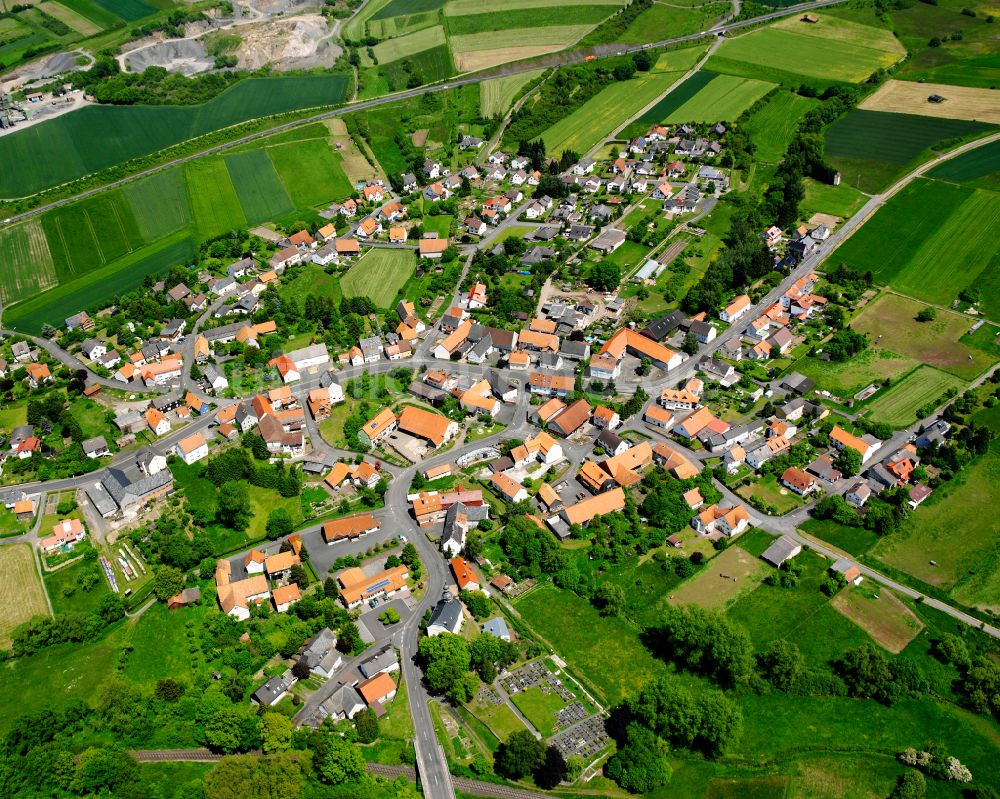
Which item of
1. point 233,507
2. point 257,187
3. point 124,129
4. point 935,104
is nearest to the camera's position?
point 233,507

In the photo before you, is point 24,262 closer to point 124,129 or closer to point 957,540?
point 124,129

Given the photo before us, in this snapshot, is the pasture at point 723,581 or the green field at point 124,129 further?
the green field at point 124,129

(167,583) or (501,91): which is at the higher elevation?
(501,91)

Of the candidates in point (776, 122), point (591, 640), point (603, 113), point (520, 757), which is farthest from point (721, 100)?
point (520, 757)

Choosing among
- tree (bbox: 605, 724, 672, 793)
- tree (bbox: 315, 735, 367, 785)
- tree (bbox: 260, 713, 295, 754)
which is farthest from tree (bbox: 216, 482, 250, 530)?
tree (bbox: 605, 724, 672, 793)

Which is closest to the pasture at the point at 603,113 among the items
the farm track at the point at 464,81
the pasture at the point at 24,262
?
the farm track at the point at 464,81

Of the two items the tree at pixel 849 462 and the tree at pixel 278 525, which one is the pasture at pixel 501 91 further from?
the tree at pixel 278 525

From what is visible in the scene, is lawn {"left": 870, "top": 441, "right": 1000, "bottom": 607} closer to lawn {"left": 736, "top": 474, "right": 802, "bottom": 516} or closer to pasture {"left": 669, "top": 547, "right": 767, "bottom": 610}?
lawn {"left": 736, "top": 474, "right": 802, "bottom": 516}

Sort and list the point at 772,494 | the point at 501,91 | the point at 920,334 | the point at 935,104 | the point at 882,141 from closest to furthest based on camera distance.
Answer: the point at 772,494
the point at 920,334
the point at 882,141
the point at 935,104
the point at 501,91

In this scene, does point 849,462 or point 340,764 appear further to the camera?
point 849,462
